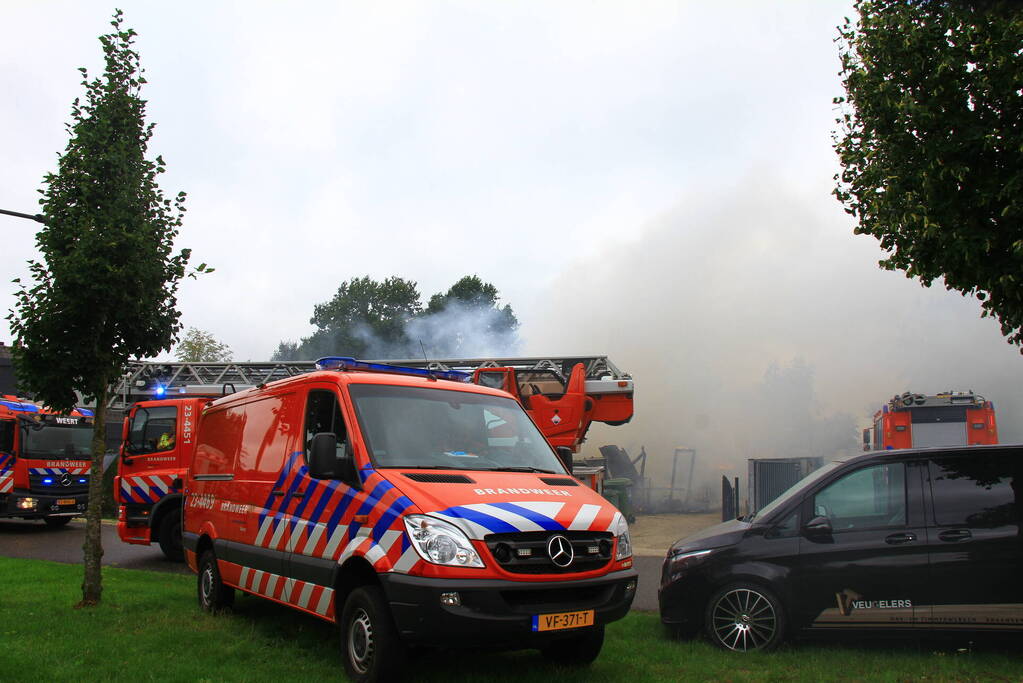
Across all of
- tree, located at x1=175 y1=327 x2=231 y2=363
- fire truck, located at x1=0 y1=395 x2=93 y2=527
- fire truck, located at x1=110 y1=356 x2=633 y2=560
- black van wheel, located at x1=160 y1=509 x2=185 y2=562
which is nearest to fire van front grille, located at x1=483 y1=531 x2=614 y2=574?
fire truck, located at x1=110 y1=356 x2=633 y2=560

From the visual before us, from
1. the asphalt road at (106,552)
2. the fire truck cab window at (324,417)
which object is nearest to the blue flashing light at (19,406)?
the asphalt road at (106,552)

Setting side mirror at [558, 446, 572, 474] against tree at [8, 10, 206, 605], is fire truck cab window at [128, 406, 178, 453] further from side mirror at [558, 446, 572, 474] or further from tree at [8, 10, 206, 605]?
side mirror at [558, 446, 572, 474]

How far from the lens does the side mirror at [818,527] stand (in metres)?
6.27

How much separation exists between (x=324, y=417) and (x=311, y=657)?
174 centimetres

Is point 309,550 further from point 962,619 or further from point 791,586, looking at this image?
point 962,619

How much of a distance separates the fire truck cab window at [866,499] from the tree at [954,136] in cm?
169

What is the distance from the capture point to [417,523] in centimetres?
488

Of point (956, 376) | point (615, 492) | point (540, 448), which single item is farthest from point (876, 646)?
point (956, 376)

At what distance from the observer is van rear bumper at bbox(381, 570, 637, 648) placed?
186 inches

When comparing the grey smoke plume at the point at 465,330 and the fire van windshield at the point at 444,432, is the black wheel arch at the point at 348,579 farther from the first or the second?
the grey smoke plume at the point at 465,330

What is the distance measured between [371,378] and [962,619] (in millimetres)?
4492

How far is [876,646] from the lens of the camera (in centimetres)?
618

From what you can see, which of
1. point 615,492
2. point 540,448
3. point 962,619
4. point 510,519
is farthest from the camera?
point 615,492

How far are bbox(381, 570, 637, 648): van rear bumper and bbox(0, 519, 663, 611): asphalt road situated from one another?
384 cm
